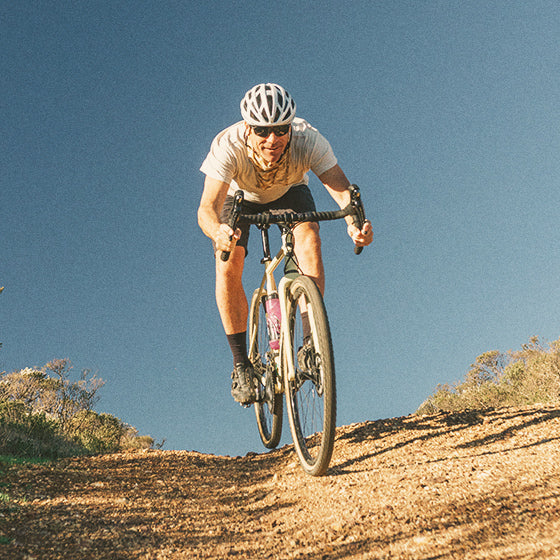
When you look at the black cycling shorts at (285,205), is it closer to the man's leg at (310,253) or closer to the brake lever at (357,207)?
the man's leg at (310,253)

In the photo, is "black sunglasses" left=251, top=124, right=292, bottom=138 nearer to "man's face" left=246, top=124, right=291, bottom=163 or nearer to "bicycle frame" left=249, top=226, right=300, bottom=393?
"man's face" left=246, top=124, right=291, bottom=163

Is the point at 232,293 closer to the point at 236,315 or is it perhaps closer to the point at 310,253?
the point at 236,315

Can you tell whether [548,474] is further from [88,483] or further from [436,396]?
[436,396]

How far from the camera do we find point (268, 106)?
172 inches

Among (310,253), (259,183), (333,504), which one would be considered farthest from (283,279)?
(333,504)

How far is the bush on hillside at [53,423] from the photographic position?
7254 millimetres

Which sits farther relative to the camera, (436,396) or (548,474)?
(436,396)

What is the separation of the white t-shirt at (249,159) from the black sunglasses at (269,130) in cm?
28

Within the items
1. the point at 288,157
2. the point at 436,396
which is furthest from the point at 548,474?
the point at 436,396

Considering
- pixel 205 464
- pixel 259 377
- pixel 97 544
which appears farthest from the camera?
pixel 205 464

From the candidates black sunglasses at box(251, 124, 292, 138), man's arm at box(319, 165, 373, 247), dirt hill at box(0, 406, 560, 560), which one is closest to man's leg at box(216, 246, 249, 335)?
man's arm at box(319, 165, 373, 247)

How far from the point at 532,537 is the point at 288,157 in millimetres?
3339

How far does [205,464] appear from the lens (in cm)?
632

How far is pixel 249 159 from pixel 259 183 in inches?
11.8
